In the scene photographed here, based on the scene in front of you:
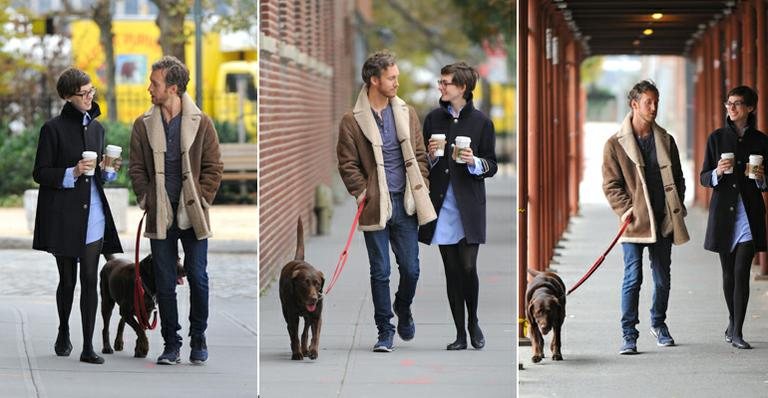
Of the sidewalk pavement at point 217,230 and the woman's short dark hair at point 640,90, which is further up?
the woman's short dark hair at point 640,90

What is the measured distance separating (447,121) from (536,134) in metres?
5.46

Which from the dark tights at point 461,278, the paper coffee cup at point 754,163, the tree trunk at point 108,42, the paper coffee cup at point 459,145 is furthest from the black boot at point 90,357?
the tree trunk at point 108,42

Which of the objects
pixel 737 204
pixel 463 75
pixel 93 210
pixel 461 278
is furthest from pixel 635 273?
pixel 93 210

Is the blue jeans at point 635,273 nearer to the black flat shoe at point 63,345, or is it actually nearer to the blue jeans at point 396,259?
the blue jeans at point 396,259

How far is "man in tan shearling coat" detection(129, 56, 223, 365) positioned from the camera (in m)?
9.56

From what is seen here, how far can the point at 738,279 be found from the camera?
11.0 metres

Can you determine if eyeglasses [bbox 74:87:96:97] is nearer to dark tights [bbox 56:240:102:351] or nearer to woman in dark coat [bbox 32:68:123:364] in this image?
woman in dark coat [bbox 32:68:123:364]

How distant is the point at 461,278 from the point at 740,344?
2.86 metres

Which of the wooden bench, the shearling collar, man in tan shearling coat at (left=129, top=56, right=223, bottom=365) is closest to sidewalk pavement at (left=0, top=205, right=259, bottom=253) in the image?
the wooden bench

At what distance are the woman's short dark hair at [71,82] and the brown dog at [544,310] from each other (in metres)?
3.01

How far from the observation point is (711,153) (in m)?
11.2

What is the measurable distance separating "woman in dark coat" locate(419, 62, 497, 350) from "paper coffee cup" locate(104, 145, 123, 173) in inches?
72.7

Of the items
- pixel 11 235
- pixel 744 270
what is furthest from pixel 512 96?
pixel 744 270

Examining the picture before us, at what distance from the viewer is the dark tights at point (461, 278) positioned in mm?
9008
